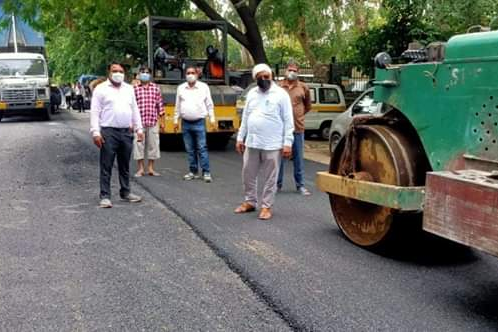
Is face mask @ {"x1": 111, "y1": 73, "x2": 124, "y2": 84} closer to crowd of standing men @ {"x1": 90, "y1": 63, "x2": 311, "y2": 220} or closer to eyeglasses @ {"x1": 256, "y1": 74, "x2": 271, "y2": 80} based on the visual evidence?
crowd of standing men @ {"x1": 90, "y1": 63, "x2": 311, "y2": 220}

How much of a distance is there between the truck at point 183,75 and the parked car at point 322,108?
6.24ft

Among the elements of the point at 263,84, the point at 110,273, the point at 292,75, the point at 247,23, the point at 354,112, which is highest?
the point at 247,23

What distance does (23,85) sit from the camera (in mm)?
22797

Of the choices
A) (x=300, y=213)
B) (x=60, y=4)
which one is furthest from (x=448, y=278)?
(x=60, y=4)

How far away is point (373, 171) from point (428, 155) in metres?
0.69

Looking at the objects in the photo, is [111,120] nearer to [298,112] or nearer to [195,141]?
[195,141]

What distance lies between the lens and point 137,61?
26.6 metres

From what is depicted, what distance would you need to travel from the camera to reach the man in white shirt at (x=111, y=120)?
7250 mm

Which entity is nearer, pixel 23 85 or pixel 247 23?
pixel 247 23

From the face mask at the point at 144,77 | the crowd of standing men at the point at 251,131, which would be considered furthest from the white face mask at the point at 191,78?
the face mask at the point at 144,77

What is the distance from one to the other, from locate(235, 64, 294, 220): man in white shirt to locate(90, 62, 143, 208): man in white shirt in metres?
1.53

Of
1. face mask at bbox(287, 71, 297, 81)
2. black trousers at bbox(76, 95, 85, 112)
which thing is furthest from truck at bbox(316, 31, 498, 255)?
black trousers at bbox(76, 95, 85, 112)

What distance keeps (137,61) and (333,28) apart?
8485 millimetres

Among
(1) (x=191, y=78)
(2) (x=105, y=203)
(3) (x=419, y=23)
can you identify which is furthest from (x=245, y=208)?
(3) (x=419, y=23)
